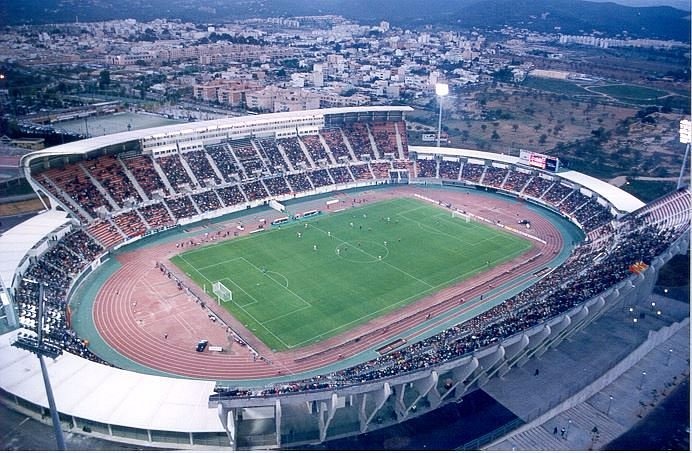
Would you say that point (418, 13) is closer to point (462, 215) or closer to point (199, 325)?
point (462, 215)

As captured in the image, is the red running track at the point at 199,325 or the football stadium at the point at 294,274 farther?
the red running track at the point at 199,325

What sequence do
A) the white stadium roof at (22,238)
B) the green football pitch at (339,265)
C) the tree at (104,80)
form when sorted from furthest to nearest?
the tree at (104,80) < the green football pitch at (339,265) < the white stadium roof at (22,238)

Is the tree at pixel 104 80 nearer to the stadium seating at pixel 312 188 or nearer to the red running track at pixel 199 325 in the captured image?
the stadium seating at pixel 312 188

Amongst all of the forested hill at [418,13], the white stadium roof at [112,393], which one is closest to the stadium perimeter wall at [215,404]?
the white stadium roof at [112,393]

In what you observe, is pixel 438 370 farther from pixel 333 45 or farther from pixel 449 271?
pixel 333 45

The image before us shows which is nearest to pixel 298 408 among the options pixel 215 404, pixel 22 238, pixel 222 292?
pixel 215 404

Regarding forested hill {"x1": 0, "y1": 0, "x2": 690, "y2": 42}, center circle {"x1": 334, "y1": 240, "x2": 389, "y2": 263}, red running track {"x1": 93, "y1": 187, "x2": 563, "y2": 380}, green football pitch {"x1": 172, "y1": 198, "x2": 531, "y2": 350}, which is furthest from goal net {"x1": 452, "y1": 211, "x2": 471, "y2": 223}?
forested hill {"x1": 0, "y1": 0, "x2": 690, "y2": 42}
